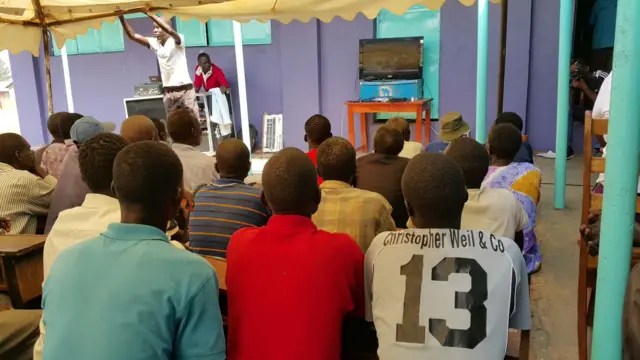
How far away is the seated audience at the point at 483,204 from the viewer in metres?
2.25

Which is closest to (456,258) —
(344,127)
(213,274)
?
(213,274)

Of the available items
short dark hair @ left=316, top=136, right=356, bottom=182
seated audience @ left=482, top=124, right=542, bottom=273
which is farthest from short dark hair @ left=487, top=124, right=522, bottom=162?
short dark hair @ left=316, top=136, right=356, bottom=182

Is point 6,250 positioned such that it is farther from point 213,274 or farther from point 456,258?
point 456,258

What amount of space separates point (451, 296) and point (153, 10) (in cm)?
406

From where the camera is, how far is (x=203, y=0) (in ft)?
14.1

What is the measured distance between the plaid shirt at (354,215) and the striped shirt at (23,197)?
5.53ft

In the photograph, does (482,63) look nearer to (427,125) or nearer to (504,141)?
(504,141)

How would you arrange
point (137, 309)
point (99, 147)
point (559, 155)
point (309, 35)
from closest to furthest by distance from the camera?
point (137, 309)
point (99, 147)
point (559, 155)
point (309, 35)

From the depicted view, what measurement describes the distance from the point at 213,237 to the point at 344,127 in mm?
6599

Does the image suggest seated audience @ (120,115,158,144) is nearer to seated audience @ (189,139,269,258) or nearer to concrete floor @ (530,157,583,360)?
seated audience @ (189,139,269,258)

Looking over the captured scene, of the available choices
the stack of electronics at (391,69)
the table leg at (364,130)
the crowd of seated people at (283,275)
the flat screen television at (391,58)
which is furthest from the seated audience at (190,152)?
the table leg at (364,130)

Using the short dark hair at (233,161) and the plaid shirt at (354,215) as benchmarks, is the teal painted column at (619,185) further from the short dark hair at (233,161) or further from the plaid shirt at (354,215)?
the short dark hair at (233,161)

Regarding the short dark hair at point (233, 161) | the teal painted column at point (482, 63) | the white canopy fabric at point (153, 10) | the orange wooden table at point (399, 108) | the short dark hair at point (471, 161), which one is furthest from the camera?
the orange wooden table at point (399, 108)

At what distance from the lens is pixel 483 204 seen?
2260 millimetres
